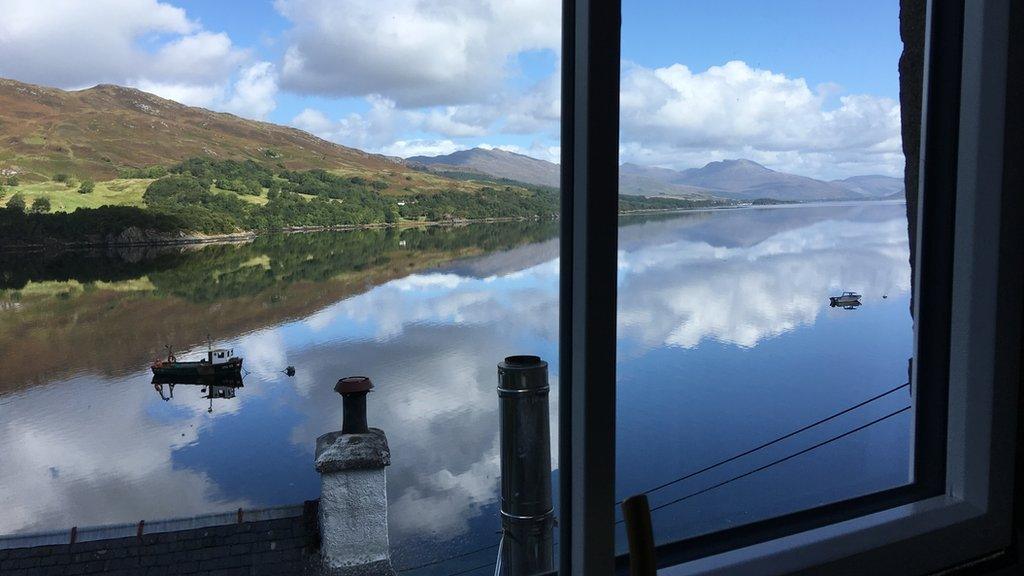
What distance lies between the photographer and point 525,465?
50.7 inches

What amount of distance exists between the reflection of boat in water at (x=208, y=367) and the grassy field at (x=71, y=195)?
341cm

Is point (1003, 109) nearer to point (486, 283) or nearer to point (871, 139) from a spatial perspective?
point (871, 139)

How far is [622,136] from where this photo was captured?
54 centimetres

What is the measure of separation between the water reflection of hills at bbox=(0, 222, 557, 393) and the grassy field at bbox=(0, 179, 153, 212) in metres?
0.45

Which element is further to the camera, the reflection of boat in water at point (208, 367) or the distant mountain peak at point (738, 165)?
the reflection of boat in water at point (208, 367)

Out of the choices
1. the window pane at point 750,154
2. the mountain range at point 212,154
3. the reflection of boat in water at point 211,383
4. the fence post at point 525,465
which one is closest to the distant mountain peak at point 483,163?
the mountain range at point 212,154

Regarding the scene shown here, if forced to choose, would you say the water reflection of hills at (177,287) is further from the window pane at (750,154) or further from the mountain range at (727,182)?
the window pane at (750,154)

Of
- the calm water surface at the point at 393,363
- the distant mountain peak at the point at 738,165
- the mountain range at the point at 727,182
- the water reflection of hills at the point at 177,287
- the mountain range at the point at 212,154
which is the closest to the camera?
the mountain range at the point at 727,182

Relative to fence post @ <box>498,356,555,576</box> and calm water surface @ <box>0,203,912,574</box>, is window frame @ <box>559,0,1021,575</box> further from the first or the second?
calm water surface @ <box>0,203,912,574</box>

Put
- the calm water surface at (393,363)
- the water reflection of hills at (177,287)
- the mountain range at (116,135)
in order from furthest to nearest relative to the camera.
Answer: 1. the water reflection of hills at (177,287)
2. the calm water surface at (393,363)
3. the mountain range at (116,135)

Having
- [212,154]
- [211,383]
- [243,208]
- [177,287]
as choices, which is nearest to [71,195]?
[243,208]

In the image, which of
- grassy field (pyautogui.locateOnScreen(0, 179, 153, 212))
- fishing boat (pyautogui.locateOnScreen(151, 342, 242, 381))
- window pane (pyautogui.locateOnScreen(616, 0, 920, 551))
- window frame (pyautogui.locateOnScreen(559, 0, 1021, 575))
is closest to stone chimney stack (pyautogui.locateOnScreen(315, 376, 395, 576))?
window pane (pyautogui.locateOnScreen(616, 0, 920, 551))

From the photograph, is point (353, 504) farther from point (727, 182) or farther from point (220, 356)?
point (220, 356)

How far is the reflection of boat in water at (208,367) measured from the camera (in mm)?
8867
